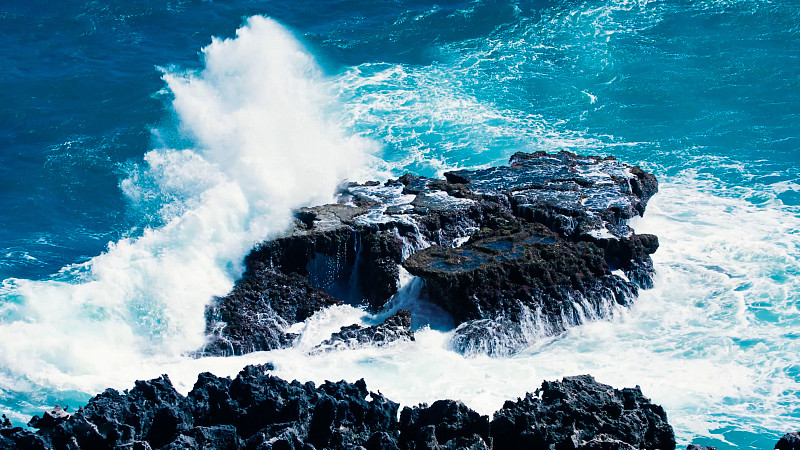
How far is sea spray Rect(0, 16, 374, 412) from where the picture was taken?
27281mm

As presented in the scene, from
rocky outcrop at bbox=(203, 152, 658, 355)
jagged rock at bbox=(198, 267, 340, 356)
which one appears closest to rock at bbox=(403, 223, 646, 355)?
rocky outcrop at bbox=(203, 152, 658, 355)

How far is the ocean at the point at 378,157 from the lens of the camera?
27062 millimetres

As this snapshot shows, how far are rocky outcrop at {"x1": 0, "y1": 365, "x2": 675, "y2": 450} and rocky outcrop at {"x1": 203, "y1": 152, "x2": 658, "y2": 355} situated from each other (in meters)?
6.71

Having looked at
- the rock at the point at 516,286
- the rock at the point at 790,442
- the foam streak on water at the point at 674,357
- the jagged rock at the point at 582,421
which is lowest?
the rock at the point at 790,442

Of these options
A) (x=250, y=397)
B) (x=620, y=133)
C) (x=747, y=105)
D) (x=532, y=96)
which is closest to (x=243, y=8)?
(x=532, y=96)

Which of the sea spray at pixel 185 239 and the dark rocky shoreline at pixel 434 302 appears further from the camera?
the sea spray at pixel 185 239

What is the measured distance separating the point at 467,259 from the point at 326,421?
10698 mm

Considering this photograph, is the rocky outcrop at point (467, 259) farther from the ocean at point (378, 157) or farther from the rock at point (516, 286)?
the ocean at point (378, 157)

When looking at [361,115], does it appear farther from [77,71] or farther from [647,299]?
[647,299]

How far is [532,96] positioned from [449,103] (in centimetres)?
407

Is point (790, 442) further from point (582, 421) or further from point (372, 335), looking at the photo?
point (372, 335)

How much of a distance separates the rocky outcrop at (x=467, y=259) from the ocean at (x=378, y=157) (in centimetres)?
69

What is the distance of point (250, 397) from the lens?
21.1m

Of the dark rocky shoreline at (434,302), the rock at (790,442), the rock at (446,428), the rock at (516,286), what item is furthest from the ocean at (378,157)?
the rock at (446,428)
